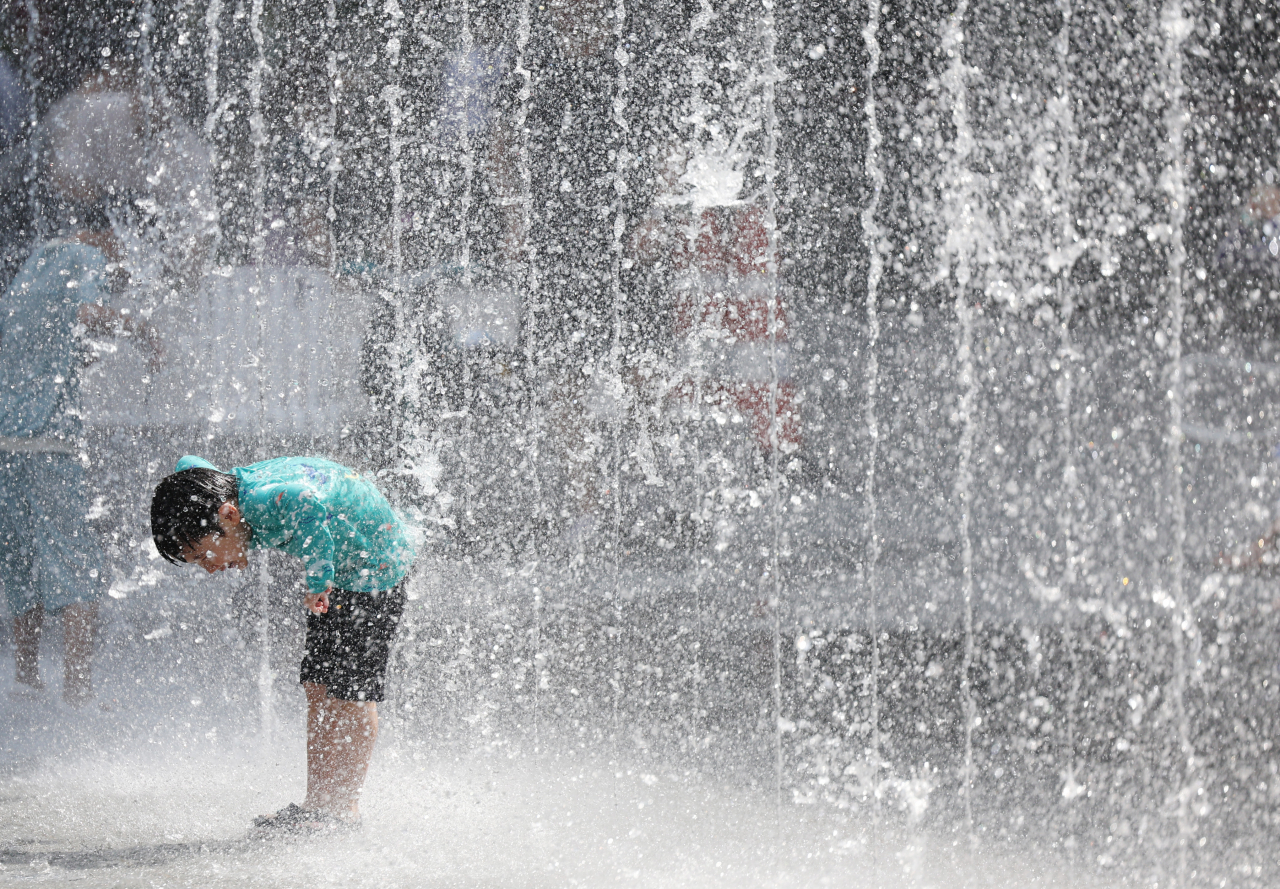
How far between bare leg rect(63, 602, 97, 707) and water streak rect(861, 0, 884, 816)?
307 cm

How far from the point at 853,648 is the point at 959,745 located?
55.2 inches

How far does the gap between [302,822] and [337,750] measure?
0.56 ft

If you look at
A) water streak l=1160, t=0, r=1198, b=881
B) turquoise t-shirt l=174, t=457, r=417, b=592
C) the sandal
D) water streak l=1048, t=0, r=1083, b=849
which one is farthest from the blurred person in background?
Answer: water streak l=1160, t=0, r=1198, b=881

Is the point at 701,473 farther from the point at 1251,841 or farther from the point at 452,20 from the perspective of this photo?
the point at 1251,841

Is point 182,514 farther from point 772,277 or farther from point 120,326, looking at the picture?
point 772,277

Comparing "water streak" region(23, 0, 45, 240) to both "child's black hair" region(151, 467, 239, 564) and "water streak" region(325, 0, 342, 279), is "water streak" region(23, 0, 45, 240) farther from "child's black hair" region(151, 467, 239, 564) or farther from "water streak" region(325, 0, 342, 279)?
"child's black hair" region(151, 467, 239, 564)

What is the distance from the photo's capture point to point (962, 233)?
20.8ft

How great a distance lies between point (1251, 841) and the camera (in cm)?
259

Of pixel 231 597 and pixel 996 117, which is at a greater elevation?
pixel 996 117

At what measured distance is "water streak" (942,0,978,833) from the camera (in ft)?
19.3

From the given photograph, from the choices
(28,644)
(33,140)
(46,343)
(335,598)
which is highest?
(33,140)

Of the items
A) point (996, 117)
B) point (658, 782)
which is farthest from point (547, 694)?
point (996, 117)

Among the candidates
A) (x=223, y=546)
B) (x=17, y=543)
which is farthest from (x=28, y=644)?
(x=223, y=546)

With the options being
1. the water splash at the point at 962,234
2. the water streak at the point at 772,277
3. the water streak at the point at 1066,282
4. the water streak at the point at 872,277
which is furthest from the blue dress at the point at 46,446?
the water streak at the point at 1066,282
